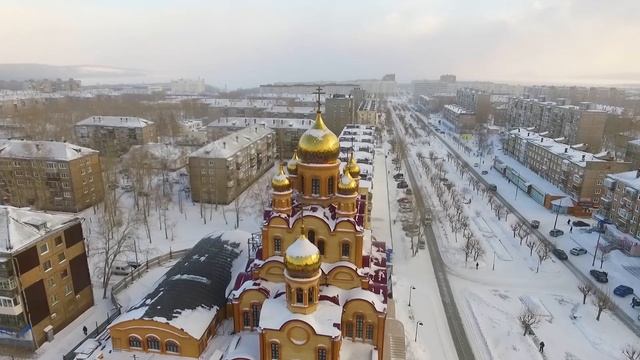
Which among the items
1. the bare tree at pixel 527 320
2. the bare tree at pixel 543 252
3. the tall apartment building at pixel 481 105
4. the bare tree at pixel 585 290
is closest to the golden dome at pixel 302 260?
the bare tree at pixel 527 320

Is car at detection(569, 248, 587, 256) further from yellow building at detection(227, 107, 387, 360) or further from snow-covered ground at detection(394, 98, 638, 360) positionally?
yellow building at detection(227, 107, 387, 360)

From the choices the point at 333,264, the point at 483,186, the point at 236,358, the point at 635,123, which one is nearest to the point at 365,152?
the point at 483,186

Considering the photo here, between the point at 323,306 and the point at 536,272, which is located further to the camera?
the point at 536,272

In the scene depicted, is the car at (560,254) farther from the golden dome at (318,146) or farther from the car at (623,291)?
the golden dome at (318,146)

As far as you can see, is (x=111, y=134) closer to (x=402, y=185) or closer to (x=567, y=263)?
(x=402, y=185)

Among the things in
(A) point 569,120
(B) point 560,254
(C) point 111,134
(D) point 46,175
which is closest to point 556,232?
(B) point 560,254

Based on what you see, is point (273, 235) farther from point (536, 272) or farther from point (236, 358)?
point (536, 272)
